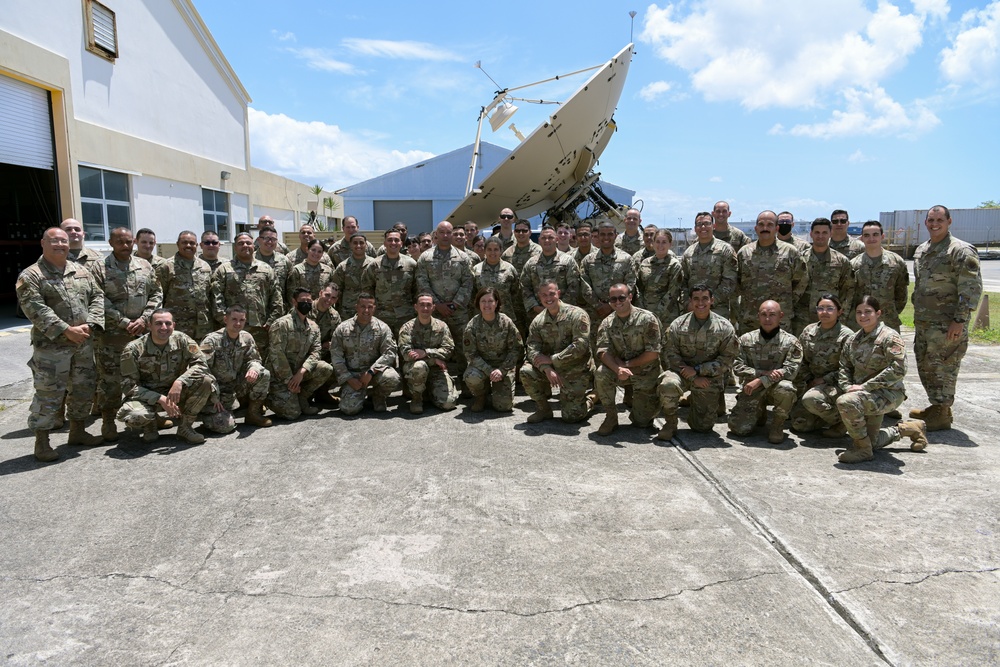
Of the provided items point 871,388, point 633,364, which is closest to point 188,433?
point 633,364

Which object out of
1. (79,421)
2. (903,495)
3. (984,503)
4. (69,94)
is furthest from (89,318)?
(69,94)

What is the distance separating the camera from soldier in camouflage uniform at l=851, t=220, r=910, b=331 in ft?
20.3

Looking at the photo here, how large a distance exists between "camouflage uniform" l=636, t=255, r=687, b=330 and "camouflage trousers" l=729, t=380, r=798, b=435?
1.67 m

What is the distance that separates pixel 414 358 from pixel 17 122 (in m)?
9.61

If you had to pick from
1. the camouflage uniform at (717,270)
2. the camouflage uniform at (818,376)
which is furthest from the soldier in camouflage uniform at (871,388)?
the camouflage uniform at (717,270)

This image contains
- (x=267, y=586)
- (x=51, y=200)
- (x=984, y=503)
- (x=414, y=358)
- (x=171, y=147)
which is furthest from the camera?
(x=171, y=147)

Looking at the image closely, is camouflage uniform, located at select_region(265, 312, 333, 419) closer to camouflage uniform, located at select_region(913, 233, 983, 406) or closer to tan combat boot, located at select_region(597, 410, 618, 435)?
tan combat boot, located at select_region(597, 410, 618, 435)

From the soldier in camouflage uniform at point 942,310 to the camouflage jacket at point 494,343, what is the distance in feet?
12.0

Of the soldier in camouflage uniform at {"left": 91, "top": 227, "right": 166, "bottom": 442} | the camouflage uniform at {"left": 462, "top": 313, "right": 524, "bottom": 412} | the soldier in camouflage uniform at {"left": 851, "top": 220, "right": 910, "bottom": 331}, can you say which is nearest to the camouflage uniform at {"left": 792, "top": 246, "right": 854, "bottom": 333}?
the soldier in camouflage uniform at {"left": 851, "top": 220, "right": 910, "bottom": 331}

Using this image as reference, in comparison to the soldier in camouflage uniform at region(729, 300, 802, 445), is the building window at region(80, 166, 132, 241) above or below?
above

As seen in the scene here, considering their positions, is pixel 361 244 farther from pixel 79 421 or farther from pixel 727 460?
pixel 727 460

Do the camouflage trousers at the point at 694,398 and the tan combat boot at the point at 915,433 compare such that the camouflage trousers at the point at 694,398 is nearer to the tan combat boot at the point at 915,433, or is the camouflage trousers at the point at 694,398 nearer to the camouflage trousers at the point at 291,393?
the tan combat boot at the point at 915,433

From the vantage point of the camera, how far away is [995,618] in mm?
2775

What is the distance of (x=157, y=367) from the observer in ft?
17.8
